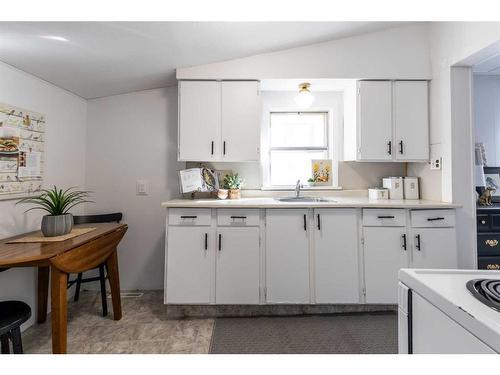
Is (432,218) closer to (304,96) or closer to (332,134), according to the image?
(332,134)

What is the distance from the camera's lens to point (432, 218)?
7.14 ft

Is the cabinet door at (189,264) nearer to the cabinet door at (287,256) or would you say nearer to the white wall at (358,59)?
the cabinet door at (287,256)

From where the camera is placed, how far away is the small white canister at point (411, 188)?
8.50 ft

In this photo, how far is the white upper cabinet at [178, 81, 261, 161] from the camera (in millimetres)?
2479

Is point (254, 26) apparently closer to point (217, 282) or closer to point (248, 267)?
point (248, 267)

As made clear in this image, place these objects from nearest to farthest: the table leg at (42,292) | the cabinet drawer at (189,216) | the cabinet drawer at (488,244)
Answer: the table leg at (42,292)
the cabinet drawer at (189,216)
the cabinet drawer at (488,244)

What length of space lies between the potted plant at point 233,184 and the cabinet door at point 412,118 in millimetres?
1622

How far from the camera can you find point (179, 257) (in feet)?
7.12

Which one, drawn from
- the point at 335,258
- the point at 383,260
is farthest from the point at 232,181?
the point at 383,260

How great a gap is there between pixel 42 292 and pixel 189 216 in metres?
1.34

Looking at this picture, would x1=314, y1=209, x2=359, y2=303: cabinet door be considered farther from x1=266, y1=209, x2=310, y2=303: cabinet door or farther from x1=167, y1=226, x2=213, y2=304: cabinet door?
x1=167, y1=226, x2=213, y2=304: cabinet door

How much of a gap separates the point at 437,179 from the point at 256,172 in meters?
1.75

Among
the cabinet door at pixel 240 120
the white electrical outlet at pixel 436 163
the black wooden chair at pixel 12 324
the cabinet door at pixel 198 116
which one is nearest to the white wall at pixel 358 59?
the cabinet door at pixel 240 120

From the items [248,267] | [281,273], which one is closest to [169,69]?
[248,267]
